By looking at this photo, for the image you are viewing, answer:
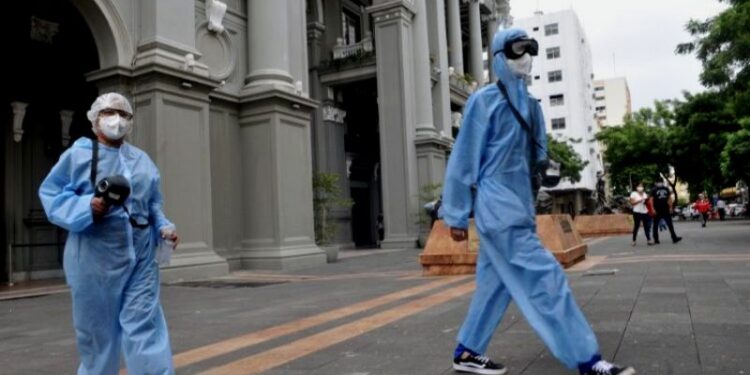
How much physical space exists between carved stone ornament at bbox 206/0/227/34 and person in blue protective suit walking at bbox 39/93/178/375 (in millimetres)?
10519

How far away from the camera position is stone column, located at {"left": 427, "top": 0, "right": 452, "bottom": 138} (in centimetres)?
2303

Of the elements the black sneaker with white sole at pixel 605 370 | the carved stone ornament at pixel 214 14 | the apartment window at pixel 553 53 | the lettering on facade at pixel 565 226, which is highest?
the apartment window at pixel 553 53

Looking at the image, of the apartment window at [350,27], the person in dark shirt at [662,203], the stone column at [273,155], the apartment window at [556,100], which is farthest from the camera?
the apartment window at [556,100]

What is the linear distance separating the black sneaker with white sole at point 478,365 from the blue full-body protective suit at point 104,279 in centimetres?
155

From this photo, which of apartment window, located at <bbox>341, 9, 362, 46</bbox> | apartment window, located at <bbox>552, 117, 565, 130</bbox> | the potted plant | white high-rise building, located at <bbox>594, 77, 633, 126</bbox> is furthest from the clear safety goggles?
white high-rise building, located at <bbox>594, 77, 633, 126</bbox>

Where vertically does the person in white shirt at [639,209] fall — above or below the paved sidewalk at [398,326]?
above

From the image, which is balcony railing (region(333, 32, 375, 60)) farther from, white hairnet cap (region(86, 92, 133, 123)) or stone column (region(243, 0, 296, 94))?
white hairnet cap (region(86, 92, 133, 123))

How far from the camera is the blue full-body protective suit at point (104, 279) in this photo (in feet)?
9.48

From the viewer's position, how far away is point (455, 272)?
385 inches

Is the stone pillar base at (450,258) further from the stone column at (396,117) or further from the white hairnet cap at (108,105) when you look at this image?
the stone column at (396,117)

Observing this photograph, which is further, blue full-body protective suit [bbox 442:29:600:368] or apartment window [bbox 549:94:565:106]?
apartment window [bbox 549:94:565:106]

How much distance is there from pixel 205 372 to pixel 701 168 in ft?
136

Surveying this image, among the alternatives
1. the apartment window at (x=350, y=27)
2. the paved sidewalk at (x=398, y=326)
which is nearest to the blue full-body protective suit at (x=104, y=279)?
the paved sidewalk at (x=398, y=326)

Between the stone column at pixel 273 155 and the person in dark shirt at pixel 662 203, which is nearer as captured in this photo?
the stone column at pixel 273 155
